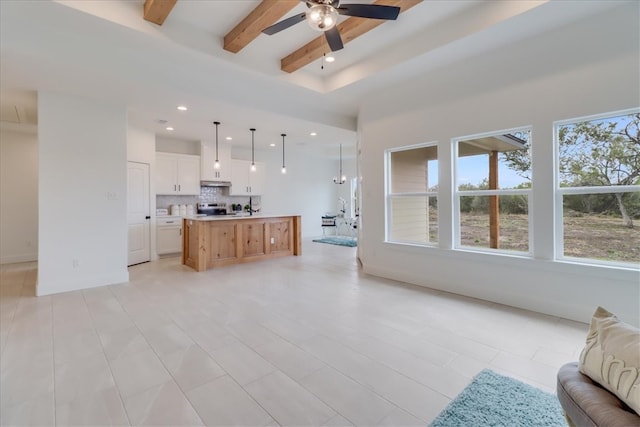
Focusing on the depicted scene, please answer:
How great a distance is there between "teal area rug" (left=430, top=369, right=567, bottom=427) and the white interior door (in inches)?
239

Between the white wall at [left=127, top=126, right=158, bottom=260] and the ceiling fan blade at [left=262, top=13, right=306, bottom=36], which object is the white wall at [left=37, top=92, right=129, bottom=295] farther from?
the ceiling fan blade at [left=262, top=13, right=306, bottom=36]

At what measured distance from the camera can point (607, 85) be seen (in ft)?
9.06

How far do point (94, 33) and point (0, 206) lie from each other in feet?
17.5

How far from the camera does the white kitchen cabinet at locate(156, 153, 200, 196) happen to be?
664 cm

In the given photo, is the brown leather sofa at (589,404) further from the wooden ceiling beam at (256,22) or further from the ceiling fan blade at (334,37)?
the wooden ceiling beam at (256,22)

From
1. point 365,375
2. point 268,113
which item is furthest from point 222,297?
point 268,113

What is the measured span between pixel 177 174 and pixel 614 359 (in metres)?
7.48

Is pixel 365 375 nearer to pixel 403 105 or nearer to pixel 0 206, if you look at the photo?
pixel 403 105

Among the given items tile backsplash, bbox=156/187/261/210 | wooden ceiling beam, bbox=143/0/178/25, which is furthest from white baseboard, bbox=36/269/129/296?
wooden ceiling beam, bbox=143/0/178/25

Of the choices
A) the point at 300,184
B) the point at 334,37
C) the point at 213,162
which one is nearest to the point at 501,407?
the point at 334,37

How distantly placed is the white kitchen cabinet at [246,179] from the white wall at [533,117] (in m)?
4.64

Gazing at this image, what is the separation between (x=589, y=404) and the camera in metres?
0.92

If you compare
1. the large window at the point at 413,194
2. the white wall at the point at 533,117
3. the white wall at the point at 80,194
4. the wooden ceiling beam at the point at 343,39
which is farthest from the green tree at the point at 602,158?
the white wall at the point at 80,194

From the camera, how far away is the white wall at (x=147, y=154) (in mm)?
5857
